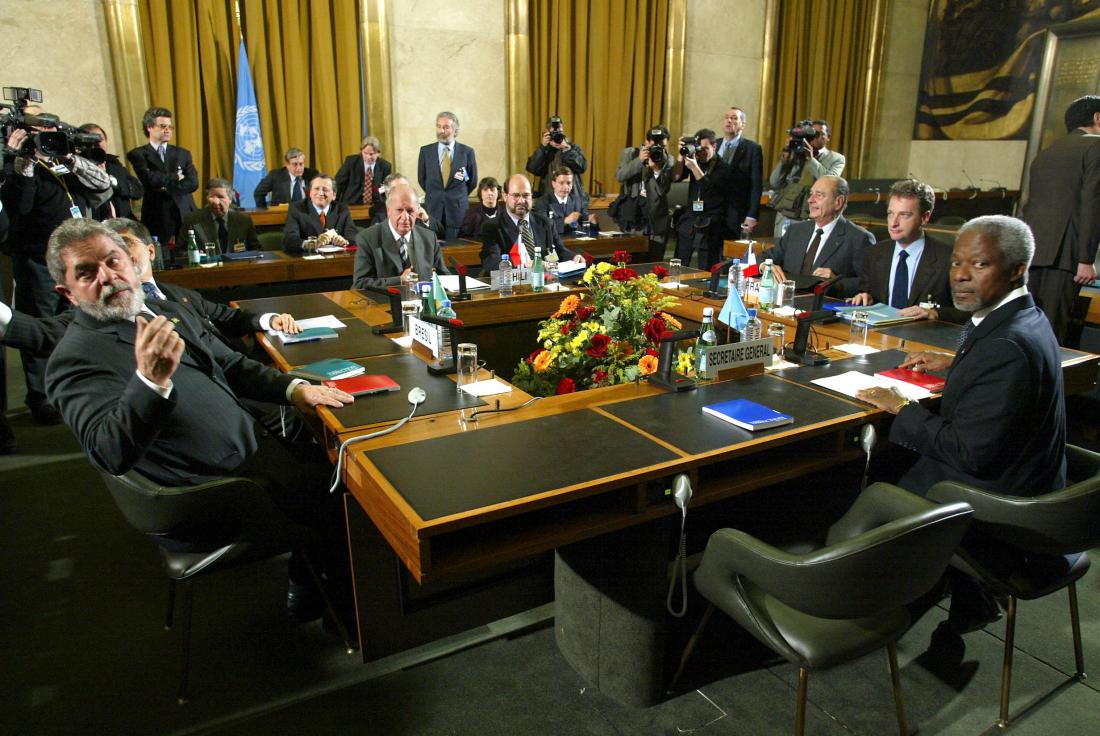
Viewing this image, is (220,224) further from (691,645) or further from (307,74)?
(691,645)

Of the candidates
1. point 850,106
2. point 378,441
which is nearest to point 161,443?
point 378,441

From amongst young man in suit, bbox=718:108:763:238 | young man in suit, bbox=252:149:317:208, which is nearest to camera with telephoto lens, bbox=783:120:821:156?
young man in suit, bbox=718:108:763:238

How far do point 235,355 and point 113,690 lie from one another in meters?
1.04

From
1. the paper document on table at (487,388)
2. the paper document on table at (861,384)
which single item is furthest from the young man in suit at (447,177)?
the paper document on table at (861,384)

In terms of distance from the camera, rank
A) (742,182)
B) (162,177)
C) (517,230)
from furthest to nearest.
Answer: (742,182) → (162,177) → (517,230)

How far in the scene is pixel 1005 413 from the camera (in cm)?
172

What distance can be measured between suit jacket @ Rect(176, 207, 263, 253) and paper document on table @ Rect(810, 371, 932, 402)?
3.91 meters

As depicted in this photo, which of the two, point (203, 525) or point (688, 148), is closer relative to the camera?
point (203, 525)

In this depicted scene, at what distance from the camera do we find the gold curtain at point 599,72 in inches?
307

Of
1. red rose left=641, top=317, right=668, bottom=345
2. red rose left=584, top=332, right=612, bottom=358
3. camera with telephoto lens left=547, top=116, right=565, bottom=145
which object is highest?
camera with telephoto lens left=547, top=116, right=565, bottom=145

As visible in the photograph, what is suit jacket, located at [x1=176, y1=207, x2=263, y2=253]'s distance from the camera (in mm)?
4720

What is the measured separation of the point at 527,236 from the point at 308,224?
1.61 metres

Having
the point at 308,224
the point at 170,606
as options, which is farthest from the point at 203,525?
the point at 308,224

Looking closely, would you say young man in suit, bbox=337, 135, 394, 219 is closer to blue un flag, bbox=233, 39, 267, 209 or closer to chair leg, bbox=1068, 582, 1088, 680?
blue un flag, bbox=233, 39, 267, 209
